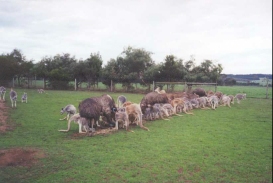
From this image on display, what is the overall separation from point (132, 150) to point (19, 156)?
2.57m

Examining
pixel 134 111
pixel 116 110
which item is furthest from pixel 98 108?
pixel 134 111

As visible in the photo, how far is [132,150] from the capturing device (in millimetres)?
6016

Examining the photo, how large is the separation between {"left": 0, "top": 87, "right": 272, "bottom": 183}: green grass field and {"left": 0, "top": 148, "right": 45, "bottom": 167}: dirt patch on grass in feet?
0.46

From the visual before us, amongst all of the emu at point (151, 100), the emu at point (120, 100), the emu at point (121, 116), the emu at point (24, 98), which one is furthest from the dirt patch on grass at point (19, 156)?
the emu at point (151, 100)

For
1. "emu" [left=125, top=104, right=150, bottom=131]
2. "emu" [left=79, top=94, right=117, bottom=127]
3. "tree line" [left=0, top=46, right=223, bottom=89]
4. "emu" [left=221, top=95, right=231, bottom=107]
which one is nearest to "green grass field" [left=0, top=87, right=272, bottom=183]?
"emu" [left=79, top=94, right=117, bottom=127]

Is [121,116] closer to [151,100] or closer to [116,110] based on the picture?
→ [116,110]

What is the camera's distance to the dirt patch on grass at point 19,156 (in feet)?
15.0

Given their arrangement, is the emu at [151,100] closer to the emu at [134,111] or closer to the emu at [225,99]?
the emu at [134,111]

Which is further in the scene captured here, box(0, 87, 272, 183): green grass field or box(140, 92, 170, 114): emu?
box(140, 92, 170, 114): emu

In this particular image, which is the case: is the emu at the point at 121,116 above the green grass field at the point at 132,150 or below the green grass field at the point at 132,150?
above

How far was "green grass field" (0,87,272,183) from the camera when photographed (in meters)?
4.41

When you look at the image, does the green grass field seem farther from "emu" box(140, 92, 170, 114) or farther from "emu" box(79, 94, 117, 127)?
"emu" box(140, 92, 170, 114)

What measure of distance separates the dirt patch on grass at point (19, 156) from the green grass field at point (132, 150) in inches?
5.5

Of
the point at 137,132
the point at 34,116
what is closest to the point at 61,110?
the point at 34,116
